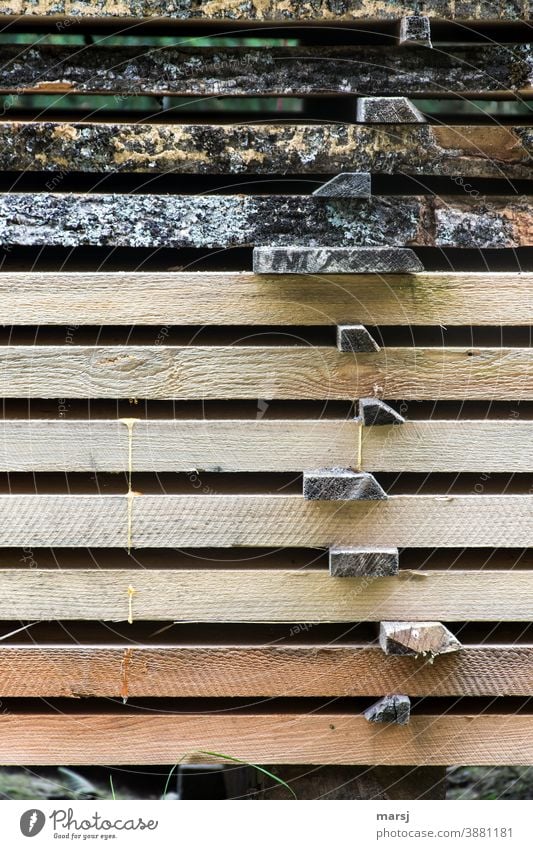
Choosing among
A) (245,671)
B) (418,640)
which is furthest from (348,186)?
(245,671)

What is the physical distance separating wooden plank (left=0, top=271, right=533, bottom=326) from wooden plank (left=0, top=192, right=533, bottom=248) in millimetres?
102

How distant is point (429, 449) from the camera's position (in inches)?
95.3

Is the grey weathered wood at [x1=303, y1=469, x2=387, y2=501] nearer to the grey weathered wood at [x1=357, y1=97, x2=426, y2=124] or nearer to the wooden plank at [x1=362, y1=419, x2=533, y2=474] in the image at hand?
the wooden plank at [x1=362, y1=419, x2=533, y2=474]

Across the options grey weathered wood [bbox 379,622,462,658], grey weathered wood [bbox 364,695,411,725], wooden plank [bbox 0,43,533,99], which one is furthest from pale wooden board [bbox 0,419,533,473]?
wooden plank [bbox 0,43,533,99]

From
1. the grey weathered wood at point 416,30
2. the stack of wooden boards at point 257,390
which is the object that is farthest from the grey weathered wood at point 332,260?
the grey weathered wood at point 416,30

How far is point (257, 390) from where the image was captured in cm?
237

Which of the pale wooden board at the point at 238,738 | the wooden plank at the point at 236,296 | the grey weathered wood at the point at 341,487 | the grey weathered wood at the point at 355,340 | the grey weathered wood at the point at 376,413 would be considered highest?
the wooden plank at the point at 236,296

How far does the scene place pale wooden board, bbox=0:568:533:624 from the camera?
2439mm

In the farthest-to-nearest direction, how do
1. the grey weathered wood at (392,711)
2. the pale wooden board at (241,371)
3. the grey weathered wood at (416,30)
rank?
the grey weathered wood at (392,711) < the pale wooden board at (241,371) < the grey weathered wood at (416,30)

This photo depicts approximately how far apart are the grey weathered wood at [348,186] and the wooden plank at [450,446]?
692 millimetres

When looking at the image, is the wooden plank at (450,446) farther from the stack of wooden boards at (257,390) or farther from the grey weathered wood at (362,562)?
the grey weathered wood at (362,562)

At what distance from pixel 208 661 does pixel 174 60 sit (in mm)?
1813

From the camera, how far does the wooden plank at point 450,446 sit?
241cm
